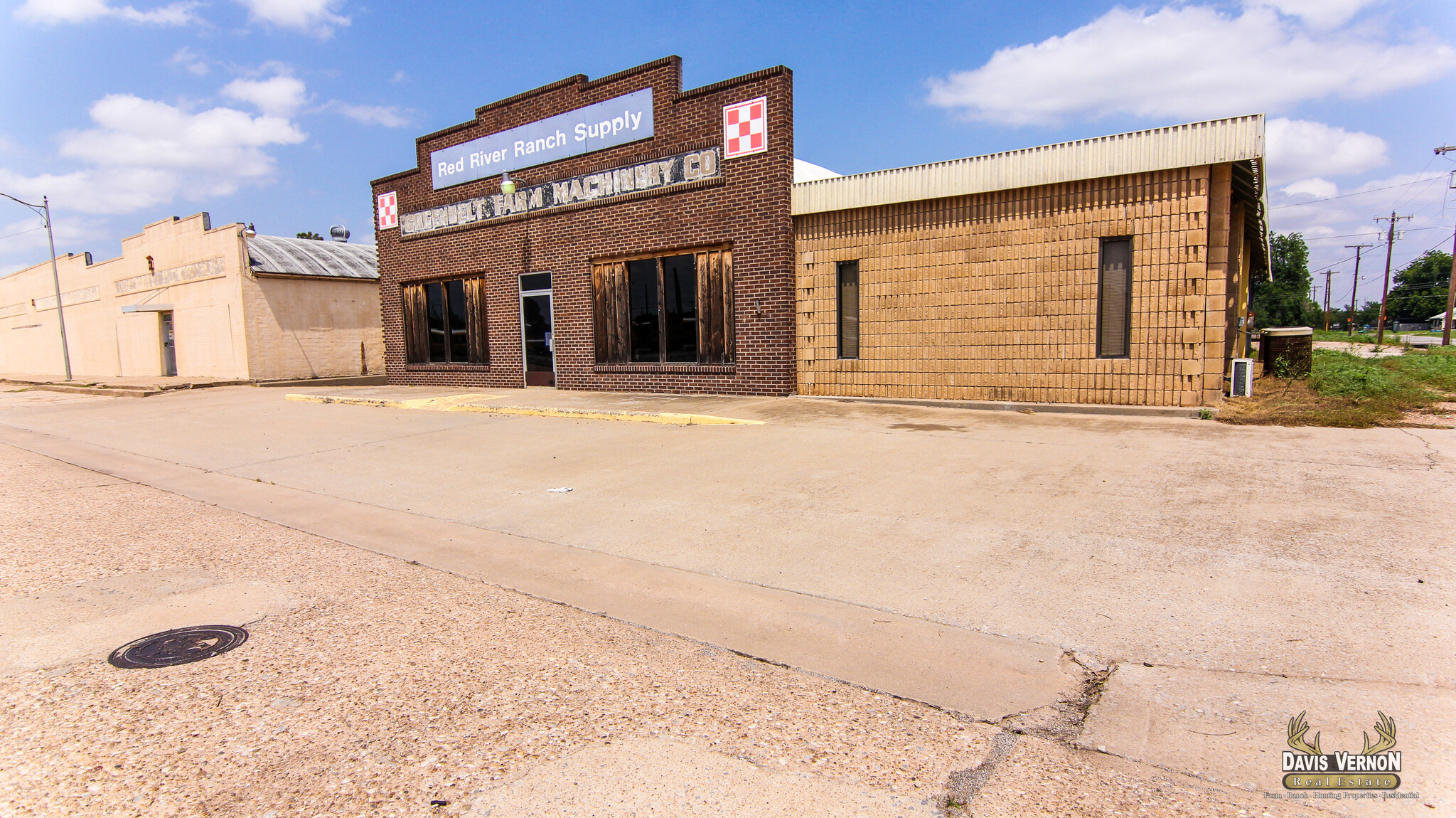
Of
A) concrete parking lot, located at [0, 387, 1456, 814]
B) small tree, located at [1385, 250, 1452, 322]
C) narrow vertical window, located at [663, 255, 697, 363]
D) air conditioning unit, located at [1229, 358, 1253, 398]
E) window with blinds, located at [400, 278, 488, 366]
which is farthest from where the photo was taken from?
small tree, located at [1385, 250, 1452, 322]

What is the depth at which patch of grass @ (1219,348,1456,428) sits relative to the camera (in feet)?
31.0

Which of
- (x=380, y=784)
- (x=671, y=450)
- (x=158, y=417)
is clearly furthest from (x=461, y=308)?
(x=380, y=784)

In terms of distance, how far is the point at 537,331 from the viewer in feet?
58.3

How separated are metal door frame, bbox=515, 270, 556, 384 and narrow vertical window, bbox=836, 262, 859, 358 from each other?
720 cm

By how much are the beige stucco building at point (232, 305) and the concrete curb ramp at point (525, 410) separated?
9936 mm

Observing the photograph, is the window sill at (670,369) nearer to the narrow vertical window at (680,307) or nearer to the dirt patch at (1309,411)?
the narrow vertical window at (680,307)

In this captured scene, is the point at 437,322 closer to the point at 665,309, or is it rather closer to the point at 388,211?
the point at 388,211

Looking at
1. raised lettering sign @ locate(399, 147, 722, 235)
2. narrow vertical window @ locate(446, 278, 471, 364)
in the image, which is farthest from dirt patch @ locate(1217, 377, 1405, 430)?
narrow vertical window @ locate(446, 278, 471, 364)

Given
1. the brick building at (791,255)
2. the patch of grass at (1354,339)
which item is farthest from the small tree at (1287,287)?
the brick building at (791,255)

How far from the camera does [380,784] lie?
264cm

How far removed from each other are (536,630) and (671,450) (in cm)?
534

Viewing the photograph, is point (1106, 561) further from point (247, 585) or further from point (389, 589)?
point (247, 585)

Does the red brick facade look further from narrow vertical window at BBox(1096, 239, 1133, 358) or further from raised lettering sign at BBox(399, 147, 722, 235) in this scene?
narrow vertical window at BBox(1096, 239, 1133, 358)

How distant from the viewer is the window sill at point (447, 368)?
19016 millimetres
